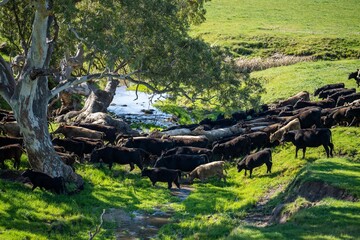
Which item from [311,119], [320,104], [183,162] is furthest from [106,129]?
[320,104]

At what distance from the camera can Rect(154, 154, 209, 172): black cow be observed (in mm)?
27594

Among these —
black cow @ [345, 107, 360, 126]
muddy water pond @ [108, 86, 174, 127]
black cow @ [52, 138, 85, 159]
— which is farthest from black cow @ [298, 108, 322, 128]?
muddy water pond @ [108, 86, 174, 127]

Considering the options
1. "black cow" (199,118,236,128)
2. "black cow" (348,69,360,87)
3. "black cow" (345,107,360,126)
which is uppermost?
"black cow" (348,69,360,87)

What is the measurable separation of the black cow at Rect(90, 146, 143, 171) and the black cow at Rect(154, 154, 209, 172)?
4.05 ft

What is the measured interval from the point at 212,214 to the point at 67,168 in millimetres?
6350

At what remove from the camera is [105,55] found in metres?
24.3

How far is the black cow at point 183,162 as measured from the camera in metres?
27.6

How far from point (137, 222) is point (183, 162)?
6.55 m

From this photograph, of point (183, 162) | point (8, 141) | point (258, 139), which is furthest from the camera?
point (258, 139)

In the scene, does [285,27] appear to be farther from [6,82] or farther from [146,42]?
[6,82]

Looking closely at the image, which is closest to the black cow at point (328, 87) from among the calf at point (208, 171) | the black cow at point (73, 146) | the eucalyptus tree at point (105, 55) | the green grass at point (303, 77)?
the green grass at point (303, 77)

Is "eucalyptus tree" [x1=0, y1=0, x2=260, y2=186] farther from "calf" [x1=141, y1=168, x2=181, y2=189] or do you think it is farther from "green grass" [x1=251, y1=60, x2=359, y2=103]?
"green grass" [x1=251, y1=60, x2=359, y2=103]

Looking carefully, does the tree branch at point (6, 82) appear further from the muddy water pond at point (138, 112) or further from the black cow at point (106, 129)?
the muddy water pond at point (138, 112)

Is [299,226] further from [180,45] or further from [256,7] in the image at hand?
[256,7]
